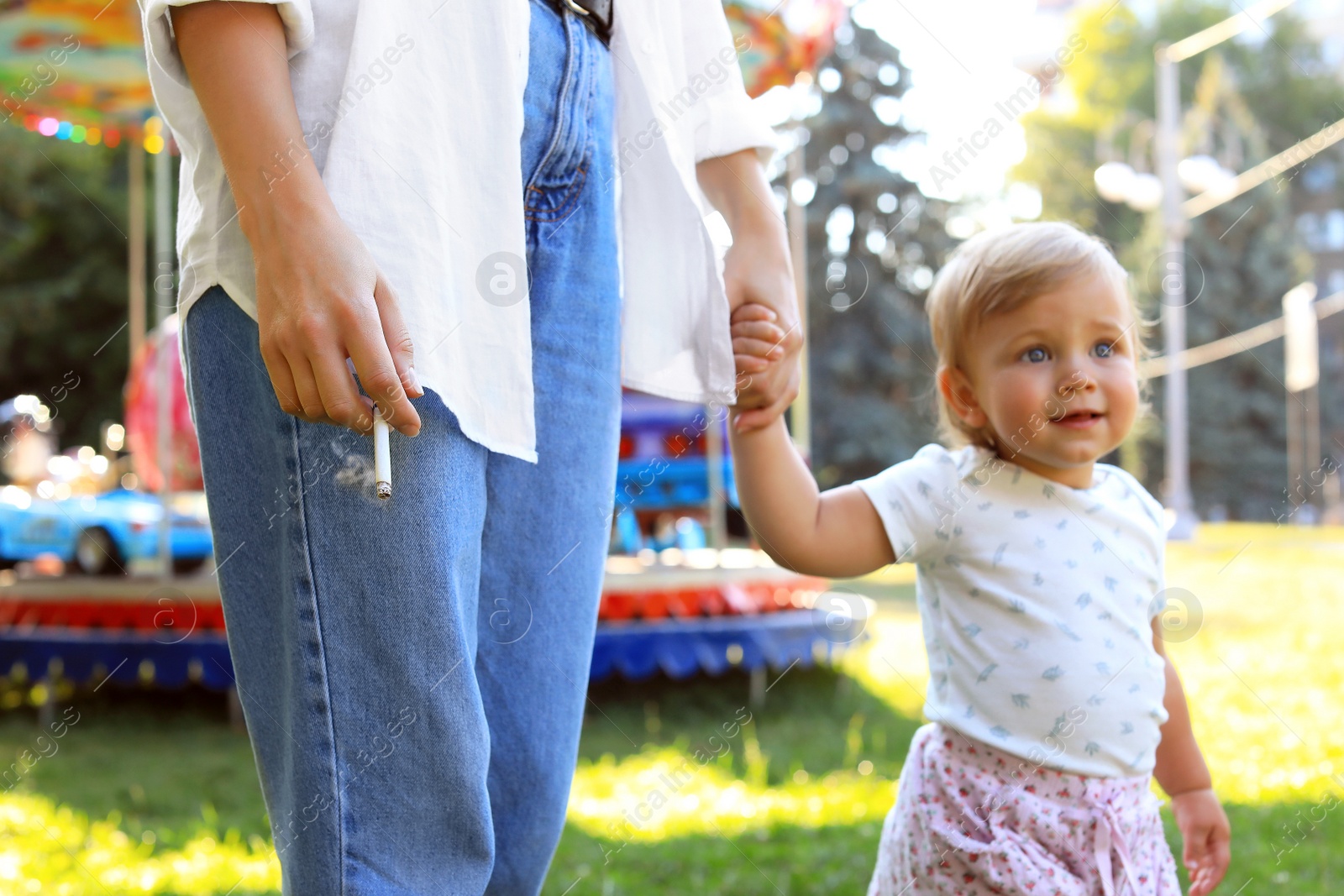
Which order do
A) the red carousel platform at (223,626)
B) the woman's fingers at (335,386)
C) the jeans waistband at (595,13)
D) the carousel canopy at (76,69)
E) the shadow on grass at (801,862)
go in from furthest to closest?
the red carousel platform at (223,626) < the carousel canopy at (76,69) < the shadow on grass at (801,862) < the jeans waistband at (595,13) < the woman's fingers at (335,386)

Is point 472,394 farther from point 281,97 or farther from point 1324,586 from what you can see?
point 1324,586

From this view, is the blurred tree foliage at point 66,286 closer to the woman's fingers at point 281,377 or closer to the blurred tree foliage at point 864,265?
the blurred tree foliage at point 864,265

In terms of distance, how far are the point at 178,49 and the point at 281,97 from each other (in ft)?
0.32

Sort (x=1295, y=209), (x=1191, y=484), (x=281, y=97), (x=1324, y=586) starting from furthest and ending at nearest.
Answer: (x=1295, y=209) < (x=1191, y=484) < (x=1324, y=586) < (x=281, y=97)

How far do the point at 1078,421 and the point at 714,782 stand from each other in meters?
2.48

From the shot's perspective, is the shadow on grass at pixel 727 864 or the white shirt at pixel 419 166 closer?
the white shirt at pixel 419 166

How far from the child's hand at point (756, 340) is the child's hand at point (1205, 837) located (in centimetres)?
90

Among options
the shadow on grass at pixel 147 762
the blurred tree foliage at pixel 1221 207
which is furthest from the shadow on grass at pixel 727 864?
the blurred tree foliage at pixel 1221 207

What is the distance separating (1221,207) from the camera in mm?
24141

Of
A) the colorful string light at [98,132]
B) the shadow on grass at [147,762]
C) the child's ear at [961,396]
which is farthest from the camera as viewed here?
the colorful string light at [98,132]

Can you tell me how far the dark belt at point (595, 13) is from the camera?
1.16 metres

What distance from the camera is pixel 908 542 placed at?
1.52 m

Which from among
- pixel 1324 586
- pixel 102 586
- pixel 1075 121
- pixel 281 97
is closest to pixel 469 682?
pixel 281 97

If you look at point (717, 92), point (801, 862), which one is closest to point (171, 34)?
point (717, 92)
